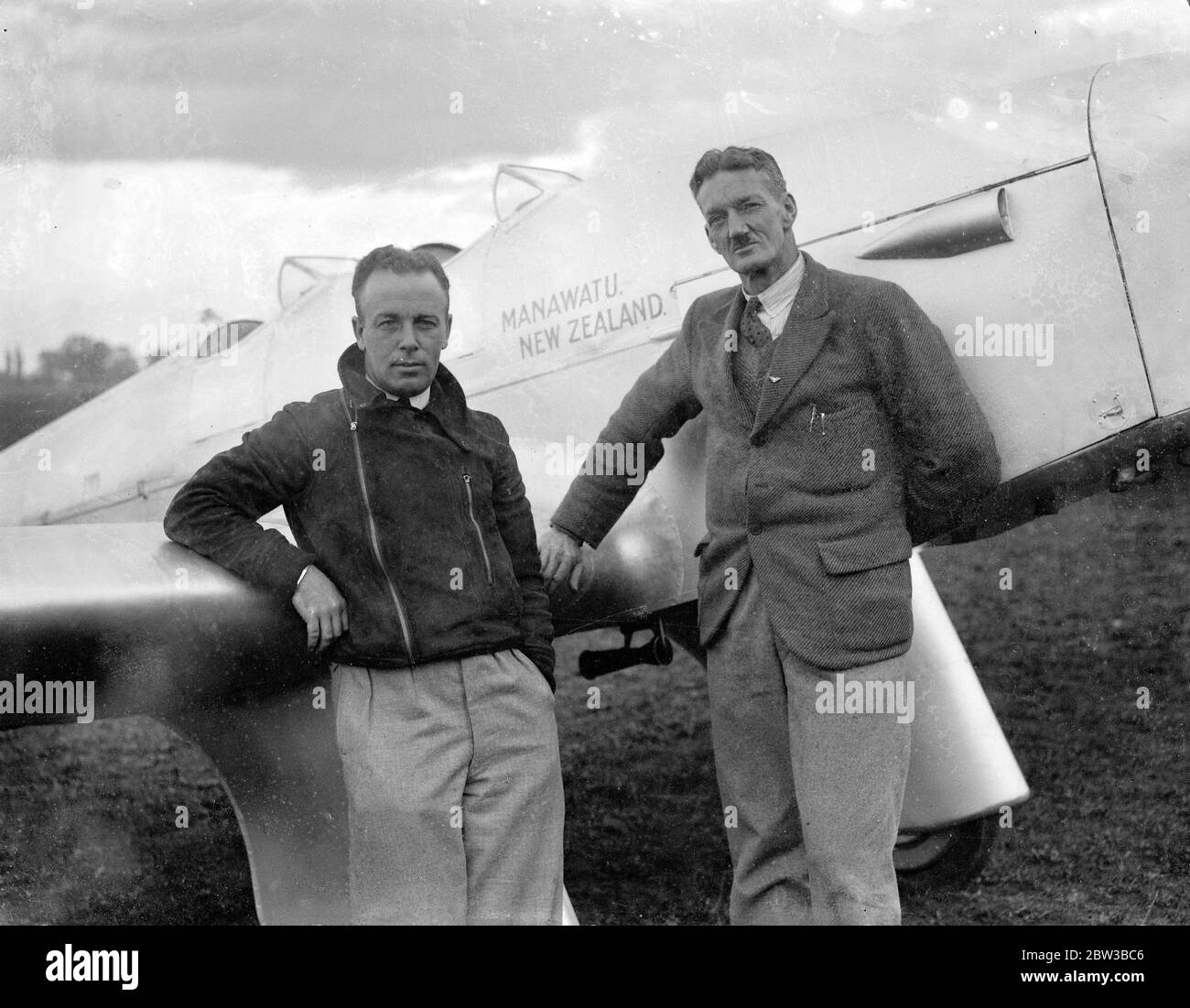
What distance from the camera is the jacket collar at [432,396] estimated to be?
1629 mm

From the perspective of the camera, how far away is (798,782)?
63.5 inches

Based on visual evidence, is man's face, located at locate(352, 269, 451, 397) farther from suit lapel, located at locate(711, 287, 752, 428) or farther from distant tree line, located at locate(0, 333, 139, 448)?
distant tree line, located at locate(0, 333, 139, 448)

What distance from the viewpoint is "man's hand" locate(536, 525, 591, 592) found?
1801 mm

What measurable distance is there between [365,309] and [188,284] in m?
0.47

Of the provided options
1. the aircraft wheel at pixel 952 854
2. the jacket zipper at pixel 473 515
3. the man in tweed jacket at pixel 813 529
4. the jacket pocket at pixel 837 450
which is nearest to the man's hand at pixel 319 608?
the jacket zipper at pixel 473 515

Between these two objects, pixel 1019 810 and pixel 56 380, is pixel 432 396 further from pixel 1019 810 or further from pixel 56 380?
pixel 1019 810

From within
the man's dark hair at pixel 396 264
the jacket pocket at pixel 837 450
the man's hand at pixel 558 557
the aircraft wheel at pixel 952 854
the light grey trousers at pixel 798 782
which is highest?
the man's dark hair at pixel 396 264

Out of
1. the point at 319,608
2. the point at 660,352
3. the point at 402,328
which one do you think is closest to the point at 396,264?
the point at 402,328

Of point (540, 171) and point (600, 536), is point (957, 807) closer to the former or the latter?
point (600, 536)

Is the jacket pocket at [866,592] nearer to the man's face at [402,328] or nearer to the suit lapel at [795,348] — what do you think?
the suit lapel at [795,348]

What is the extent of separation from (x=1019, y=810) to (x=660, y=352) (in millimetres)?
1206

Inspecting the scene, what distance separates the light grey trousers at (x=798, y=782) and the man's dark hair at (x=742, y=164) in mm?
545

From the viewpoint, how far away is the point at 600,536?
72.6 inches
